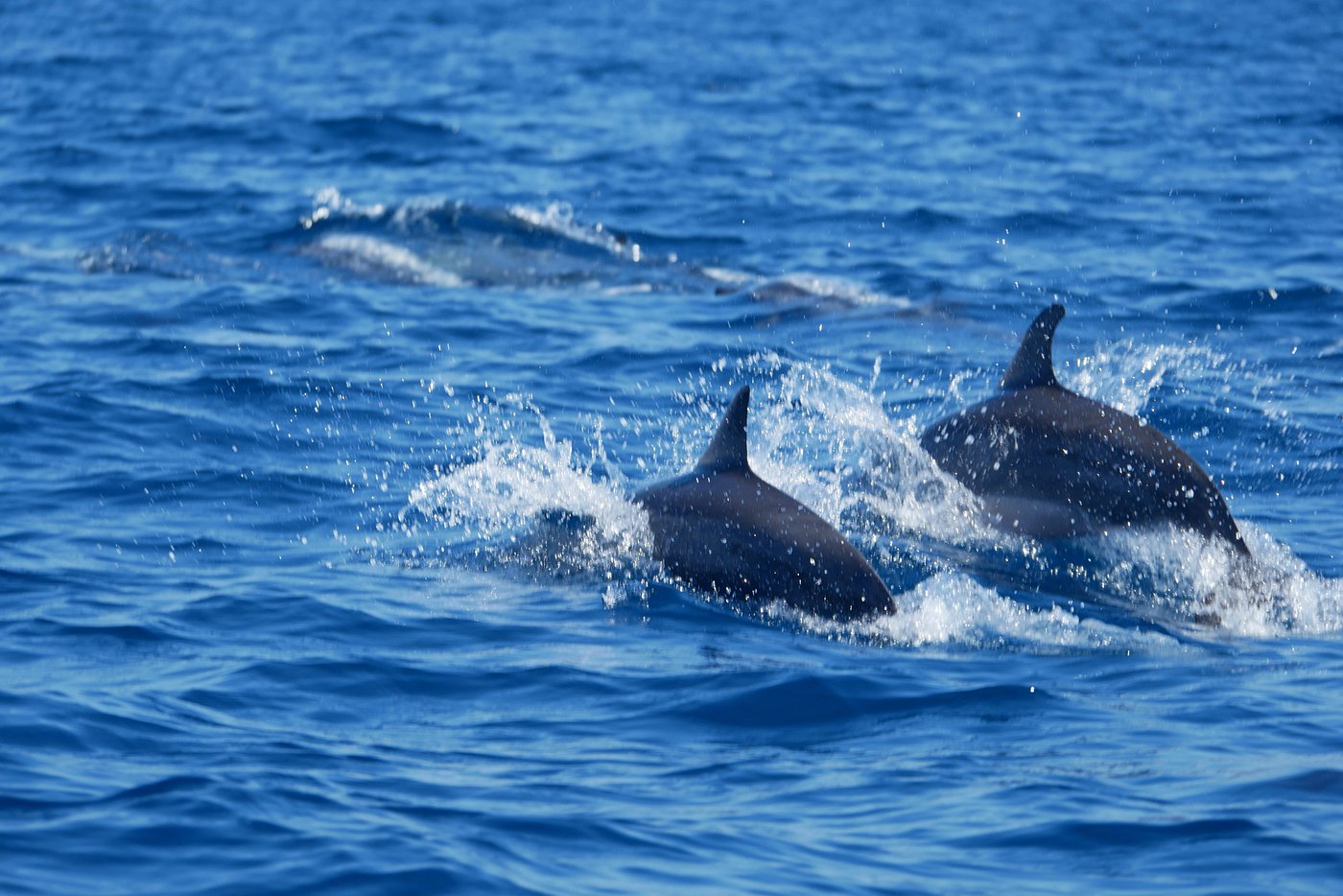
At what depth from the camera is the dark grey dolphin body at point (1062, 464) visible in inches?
446

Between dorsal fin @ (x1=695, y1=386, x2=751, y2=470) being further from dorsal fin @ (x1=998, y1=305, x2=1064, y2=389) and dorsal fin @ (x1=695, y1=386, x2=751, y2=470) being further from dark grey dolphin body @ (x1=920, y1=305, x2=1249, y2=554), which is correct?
dorsal fin @ (x1=998, y1=305, x2=1064, y2=389)

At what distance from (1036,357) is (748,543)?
274 cm

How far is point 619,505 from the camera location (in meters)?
10.8

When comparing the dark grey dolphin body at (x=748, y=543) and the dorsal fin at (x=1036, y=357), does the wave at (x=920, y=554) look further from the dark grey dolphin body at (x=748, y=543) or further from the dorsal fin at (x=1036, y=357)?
the dorsal fin at (x=1036, y=357)

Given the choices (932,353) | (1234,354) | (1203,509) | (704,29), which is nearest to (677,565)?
(1203,509)

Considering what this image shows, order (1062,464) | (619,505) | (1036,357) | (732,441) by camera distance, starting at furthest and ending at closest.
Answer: (1036,357)
(1062,464)
(619,505)
(732,441)

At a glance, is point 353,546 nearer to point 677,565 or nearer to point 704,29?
point 677,565

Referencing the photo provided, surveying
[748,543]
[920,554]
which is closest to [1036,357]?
[920,554]

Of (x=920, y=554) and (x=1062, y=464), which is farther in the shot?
(x=1062, y=464)

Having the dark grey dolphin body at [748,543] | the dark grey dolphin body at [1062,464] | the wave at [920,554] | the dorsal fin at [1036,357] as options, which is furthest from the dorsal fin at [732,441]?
the dorsal fin at [1036,357]

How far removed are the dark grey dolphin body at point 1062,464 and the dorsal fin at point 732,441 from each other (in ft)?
6.93

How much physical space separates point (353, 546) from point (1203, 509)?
515 centimetres

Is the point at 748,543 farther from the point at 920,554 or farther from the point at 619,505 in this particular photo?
the point at 920,554

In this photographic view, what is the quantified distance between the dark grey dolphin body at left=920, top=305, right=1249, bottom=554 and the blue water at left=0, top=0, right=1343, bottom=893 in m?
0.20
